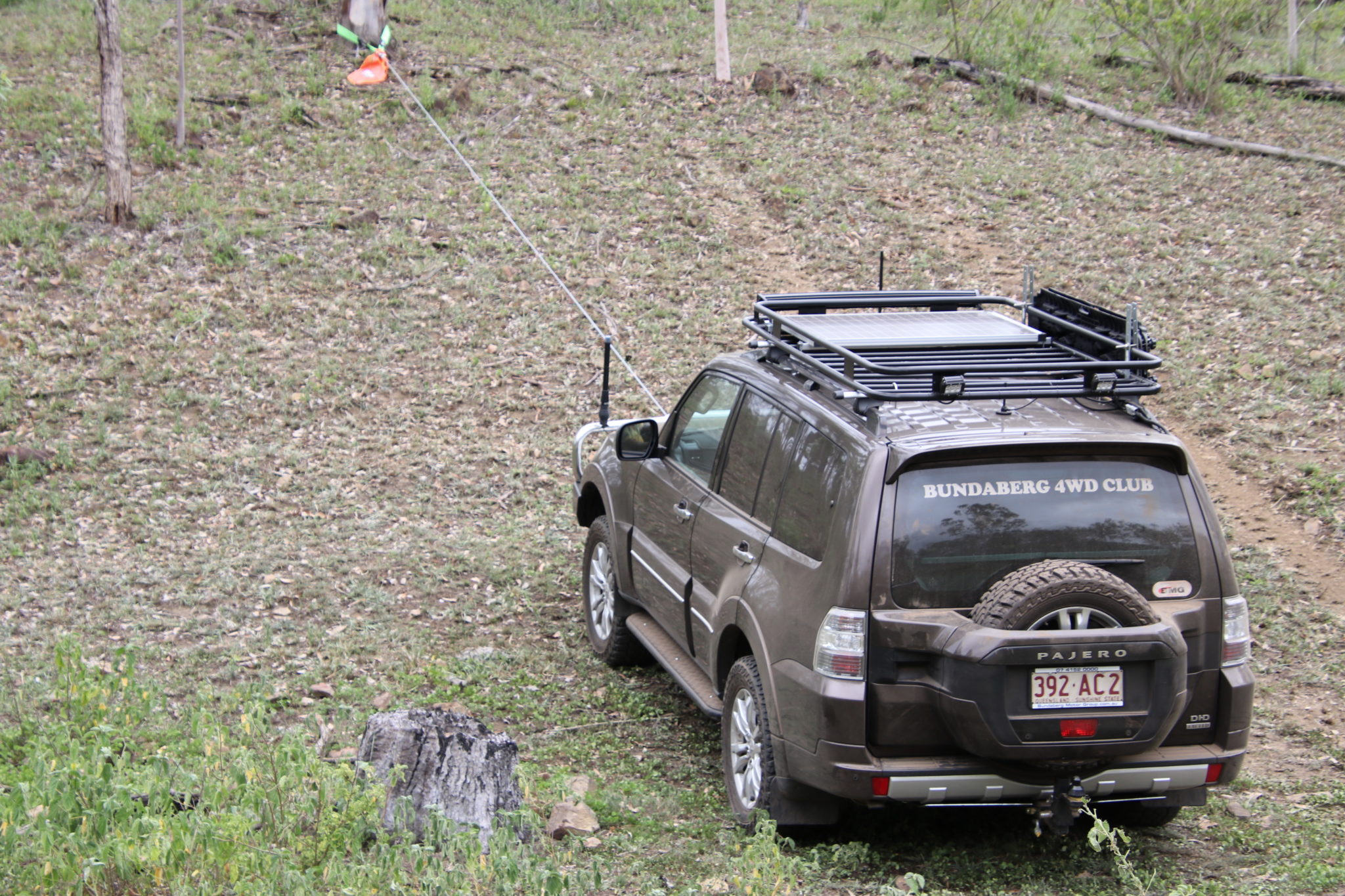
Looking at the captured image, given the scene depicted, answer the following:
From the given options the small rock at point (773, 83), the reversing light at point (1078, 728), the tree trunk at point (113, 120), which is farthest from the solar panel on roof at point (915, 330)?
the small rock at point (773, 83)

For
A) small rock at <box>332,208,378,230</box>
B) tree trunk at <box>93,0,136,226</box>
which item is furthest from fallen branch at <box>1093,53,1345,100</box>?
tree trunk at <box>93,0,136,226</box>

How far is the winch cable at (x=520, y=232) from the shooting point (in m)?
10.8

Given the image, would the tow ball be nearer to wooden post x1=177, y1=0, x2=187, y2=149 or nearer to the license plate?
the license plate

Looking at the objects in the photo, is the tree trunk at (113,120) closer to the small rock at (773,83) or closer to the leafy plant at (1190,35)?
the small rock at (773,83)

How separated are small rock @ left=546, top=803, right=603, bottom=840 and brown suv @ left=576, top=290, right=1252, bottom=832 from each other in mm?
600

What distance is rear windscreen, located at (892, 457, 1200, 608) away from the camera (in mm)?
4254

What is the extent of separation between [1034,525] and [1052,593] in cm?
34

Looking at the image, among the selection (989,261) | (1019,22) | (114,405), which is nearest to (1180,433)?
(989,261)

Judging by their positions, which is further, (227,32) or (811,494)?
(227,32)

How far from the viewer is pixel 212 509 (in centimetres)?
888

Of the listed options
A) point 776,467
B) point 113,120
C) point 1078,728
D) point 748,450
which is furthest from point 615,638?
point 113,120

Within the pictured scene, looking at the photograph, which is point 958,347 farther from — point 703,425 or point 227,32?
point 227,32

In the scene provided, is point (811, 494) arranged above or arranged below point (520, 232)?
below

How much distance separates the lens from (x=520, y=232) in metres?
12.9
